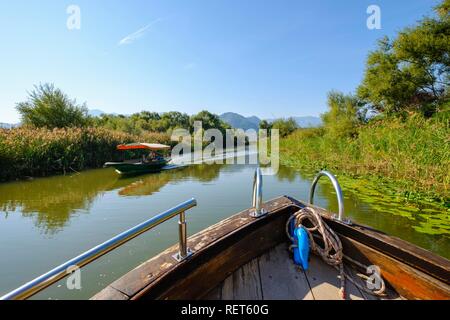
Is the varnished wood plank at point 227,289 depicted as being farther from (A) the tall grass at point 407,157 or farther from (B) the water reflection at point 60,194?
(A) the tall grass at point 407,157

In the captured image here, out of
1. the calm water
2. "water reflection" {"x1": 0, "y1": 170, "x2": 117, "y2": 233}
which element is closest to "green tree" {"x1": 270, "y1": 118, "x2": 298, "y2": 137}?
the calm water

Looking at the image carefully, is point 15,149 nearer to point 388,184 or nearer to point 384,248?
point 384,248

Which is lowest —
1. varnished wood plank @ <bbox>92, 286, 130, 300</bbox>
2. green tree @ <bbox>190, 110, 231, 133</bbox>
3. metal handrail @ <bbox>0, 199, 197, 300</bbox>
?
varnished wood plank @ <bbox>92, 286, 130, 300</bbox>

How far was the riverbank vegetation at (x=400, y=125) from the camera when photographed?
5.57m

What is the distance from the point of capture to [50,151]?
10.7 metres

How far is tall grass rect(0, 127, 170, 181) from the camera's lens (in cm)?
927

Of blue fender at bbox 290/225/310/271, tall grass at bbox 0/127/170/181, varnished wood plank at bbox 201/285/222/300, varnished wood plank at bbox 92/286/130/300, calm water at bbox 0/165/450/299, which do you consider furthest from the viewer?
tall grass at bbox 0/127/170/181

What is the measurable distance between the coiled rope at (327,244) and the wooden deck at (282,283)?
0.14 ft

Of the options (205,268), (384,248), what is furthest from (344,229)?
(205,268)

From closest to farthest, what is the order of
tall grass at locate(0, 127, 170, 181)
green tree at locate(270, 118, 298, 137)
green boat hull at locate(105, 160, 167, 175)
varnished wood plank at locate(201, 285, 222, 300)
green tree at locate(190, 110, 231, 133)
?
1. varnished wood plank at locate(201, 285, 222, 300)
2. tall grass at locate(0, 127, 170, 181)
3. green boat hull at locate(105, 160, 167, 175)
4. green tree at locate(270, 118, 298, 137)
5. green tree at locate(190, 110, 231, 133)

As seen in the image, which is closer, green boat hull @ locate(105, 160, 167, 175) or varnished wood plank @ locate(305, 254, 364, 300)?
varnished wood plank @ locate(305, 254, 364, 300)

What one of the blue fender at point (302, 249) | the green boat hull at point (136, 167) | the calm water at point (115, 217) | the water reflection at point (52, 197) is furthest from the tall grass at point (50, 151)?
the blue fender at point (302, 249)

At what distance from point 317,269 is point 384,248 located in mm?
492

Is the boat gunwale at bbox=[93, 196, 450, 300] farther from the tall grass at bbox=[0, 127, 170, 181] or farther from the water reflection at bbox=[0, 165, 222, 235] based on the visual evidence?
the tall grass at bbox=[0, 127, 170, 181]
